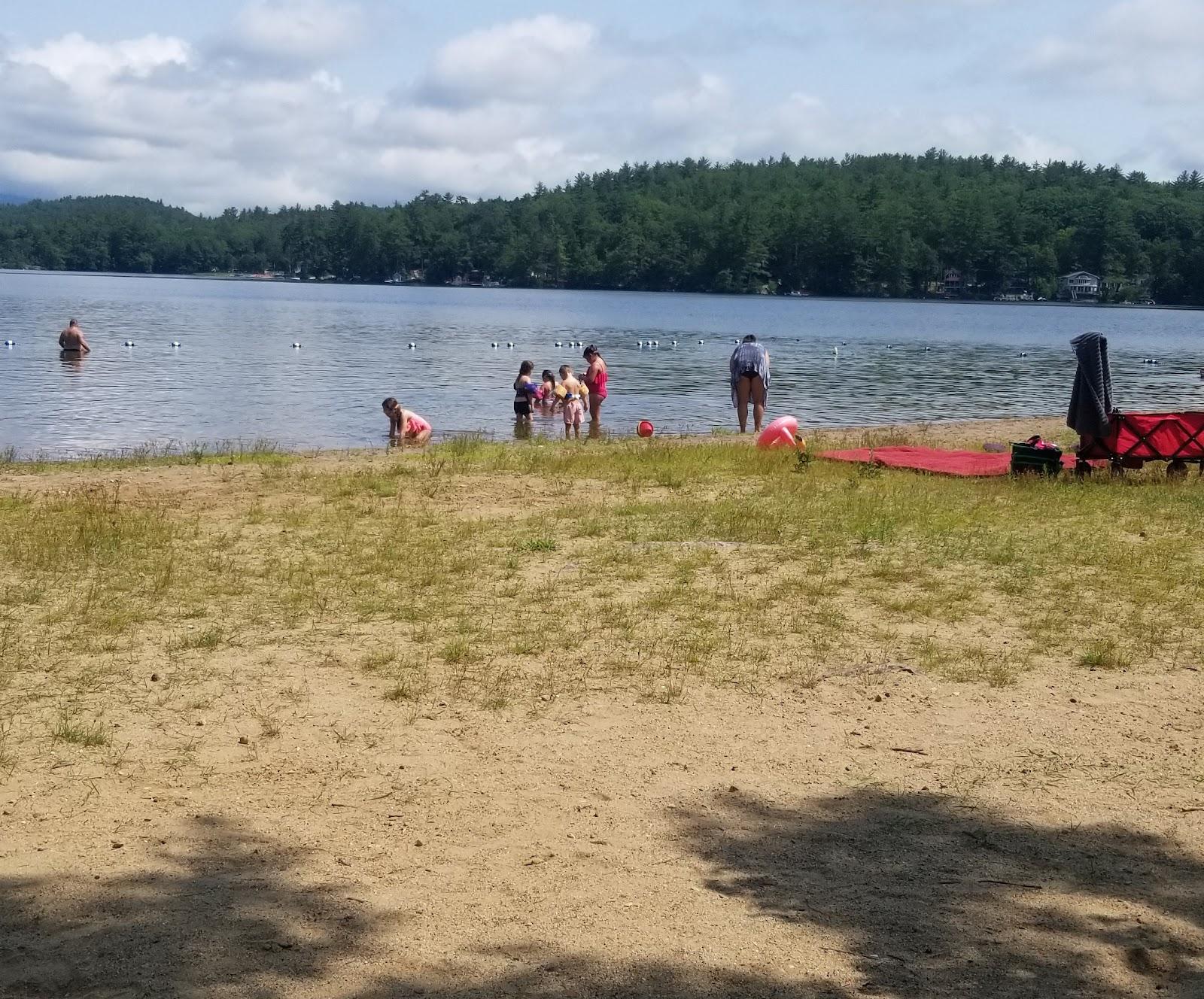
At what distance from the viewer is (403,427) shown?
67.2ft

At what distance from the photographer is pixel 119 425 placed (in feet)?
77.9

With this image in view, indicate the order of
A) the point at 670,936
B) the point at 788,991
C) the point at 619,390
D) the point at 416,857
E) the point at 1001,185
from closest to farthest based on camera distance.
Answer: the point at 788,991 → the point at 670,936 → the point at 416,857 → the point at 619,390 → the point at 1001,185

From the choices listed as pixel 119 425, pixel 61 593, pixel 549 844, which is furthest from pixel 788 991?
pixel 119 425

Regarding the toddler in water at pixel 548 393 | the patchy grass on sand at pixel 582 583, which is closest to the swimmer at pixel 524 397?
the toddler in water at pixel 548 393

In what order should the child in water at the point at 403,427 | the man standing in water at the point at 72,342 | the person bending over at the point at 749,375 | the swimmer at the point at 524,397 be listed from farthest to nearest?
1. the man standing in water at the point at 72,342
2. the swimmer at the point at 524,397
3. the person bending over at the point at 749,375
4. the child in water at the point at 403,427

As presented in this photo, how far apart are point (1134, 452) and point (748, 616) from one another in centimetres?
739

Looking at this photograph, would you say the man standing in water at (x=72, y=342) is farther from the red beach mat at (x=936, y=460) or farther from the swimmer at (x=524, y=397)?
the red beach mat at (x=936, y=460)

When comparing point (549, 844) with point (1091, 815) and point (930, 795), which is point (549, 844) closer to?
point (930, 795)

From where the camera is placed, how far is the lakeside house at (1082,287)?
137 m

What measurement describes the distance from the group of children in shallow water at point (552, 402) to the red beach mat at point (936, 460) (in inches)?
285

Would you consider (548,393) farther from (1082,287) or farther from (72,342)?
(1082,287)

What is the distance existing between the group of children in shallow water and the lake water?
63cm

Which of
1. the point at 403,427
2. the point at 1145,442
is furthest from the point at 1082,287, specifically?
the point at 1145,442

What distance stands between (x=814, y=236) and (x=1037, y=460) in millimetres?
135825
